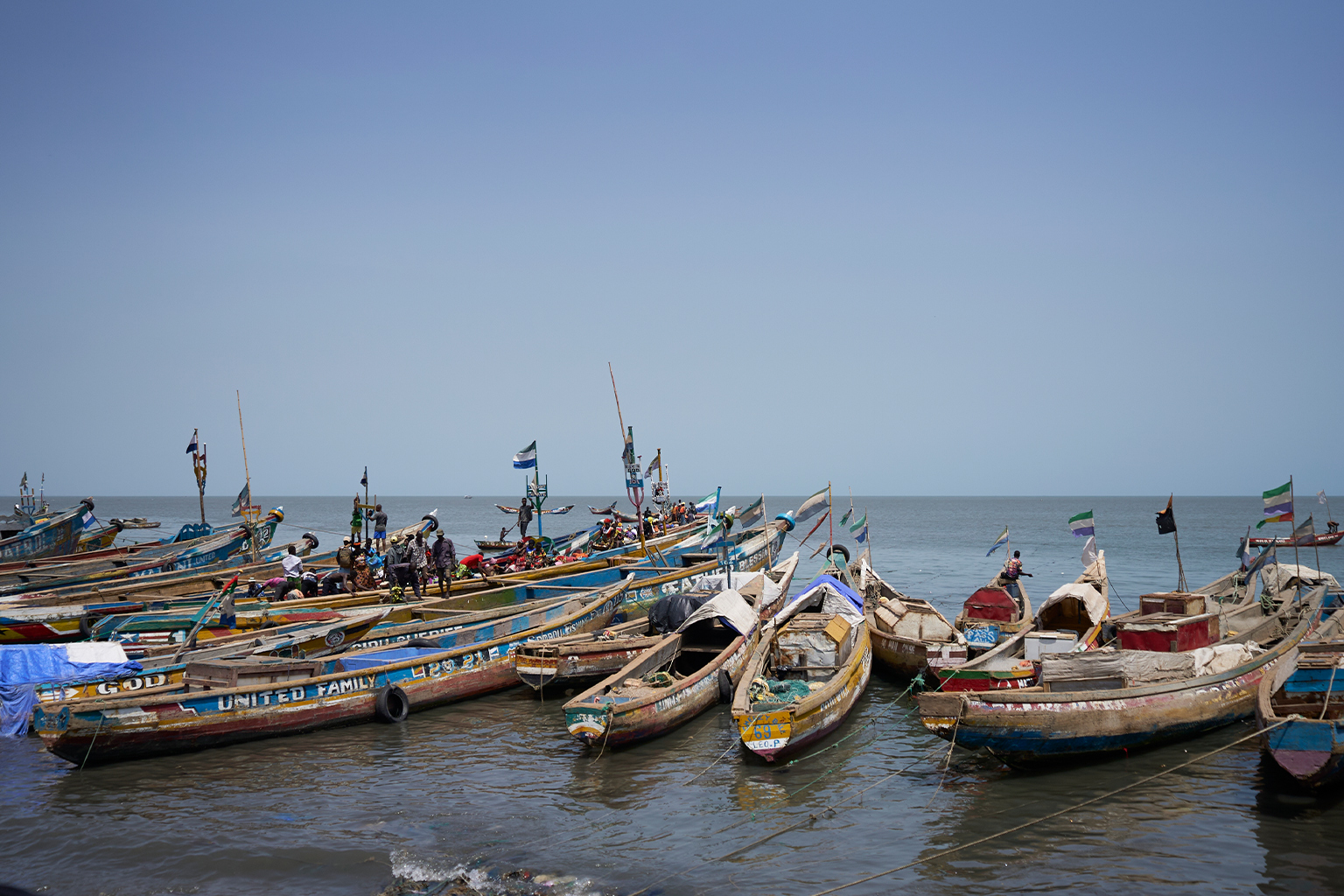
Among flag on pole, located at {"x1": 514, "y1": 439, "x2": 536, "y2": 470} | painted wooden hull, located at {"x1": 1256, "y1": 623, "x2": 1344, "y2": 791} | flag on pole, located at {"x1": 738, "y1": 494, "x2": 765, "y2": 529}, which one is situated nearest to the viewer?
painted wooden hull, located at {"x1": 1256, "y1": 623, "x2": 1344, "y2": 791}

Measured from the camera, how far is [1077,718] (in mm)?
12406

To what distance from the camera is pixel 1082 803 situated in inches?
464

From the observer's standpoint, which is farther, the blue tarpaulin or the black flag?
the black flag

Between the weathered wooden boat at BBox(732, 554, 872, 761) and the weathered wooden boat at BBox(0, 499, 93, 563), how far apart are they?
33991mm

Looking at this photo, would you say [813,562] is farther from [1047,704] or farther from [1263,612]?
[1047,704]

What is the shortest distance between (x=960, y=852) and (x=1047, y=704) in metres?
2.78

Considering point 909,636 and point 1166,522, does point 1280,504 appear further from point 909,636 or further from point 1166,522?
point 909,636

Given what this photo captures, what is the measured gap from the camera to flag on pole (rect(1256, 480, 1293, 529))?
20.5 meters

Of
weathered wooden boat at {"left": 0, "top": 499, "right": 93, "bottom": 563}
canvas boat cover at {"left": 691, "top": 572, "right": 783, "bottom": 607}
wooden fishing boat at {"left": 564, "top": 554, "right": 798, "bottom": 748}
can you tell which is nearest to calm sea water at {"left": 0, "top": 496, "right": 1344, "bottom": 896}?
wooden fishing boat at {"left": 564, "top": 554, "right": 798, "bottom": 748}

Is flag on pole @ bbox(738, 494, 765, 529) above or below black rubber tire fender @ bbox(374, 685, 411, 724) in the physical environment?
above

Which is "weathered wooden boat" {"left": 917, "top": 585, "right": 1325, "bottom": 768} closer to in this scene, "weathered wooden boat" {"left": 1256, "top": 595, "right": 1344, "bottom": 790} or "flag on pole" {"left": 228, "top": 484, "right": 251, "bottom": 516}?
"weathered wooden boat" {"left": 1256, "top": 595, "right": 1344, "bottom": 790}

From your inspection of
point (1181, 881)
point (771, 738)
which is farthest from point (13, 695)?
point (1181, 881)

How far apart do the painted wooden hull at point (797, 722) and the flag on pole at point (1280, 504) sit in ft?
40.7

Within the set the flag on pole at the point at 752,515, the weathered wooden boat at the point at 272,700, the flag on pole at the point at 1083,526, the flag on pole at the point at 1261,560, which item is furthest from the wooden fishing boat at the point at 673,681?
the flag on pole at the point at 1261,560
